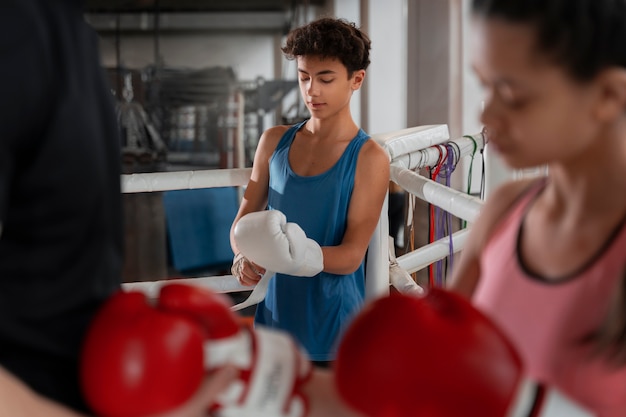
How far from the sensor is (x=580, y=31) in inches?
22.8

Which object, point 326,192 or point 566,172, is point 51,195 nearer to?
point 566,172

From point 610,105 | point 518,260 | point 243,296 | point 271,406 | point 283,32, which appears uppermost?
point 283,32

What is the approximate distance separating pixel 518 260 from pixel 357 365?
18cm

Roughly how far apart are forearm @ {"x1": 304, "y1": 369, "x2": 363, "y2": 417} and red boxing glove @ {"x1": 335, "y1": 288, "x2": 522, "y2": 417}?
0.11 meters

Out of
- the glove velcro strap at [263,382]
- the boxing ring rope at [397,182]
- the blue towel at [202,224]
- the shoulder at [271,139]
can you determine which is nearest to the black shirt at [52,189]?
the glove velcro strap at [263,382]

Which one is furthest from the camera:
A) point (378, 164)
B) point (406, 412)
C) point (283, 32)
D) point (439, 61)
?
point (283, 32)

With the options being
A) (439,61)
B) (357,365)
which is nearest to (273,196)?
(357,365)

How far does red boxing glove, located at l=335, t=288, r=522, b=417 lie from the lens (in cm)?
58

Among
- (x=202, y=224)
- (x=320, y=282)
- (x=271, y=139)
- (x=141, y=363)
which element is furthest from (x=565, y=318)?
(x=202, y=224)

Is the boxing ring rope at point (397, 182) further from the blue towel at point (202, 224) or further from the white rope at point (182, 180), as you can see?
the blue towel at point (202, 224)

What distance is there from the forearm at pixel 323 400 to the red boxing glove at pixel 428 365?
0.11 m

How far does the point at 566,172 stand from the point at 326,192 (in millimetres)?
904

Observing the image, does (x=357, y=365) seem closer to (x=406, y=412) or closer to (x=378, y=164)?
(x=406, y=412)

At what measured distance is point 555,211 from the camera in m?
0.69
